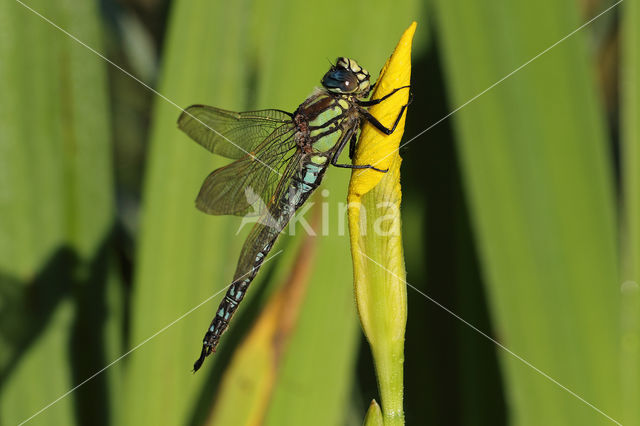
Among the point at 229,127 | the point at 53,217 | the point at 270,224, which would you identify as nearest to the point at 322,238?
the point at 270,224

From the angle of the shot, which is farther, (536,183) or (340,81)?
(340,81)

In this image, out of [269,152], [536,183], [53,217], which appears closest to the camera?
[536,183]

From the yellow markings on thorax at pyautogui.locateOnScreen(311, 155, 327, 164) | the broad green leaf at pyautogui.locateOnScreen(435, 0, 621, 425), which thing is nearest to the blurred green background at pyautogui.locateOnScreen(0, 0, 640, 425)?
the broad green leaf at pyautogui.locateOnScreen(435, 0, 621, 425)

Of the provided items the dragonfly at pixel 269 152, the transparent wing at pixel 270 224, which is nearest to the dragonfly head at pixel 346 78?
the dragonfly at pixel 269 152

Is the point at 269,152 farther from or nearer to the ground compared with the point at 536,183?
farther from the ground

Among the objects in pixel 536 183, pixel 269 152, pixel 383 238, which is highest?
pixel 269 152

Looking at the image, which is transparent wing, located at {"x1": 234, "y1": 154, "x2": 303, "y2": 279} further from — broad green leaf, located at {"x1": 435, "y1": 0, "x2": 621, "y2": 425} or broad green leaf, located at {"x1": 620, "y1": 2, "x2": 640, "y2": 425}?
broad green leaf, located at {"x1": 620, "y1": 2, "x2": 640, "y2": 425}

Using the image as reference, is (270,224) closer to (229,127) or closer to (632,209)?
(229,127)

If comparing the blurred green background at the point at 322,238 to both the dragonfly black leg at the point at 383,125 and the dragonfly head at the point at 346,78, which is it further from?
the dragonfly black leg at the point at 383,125
